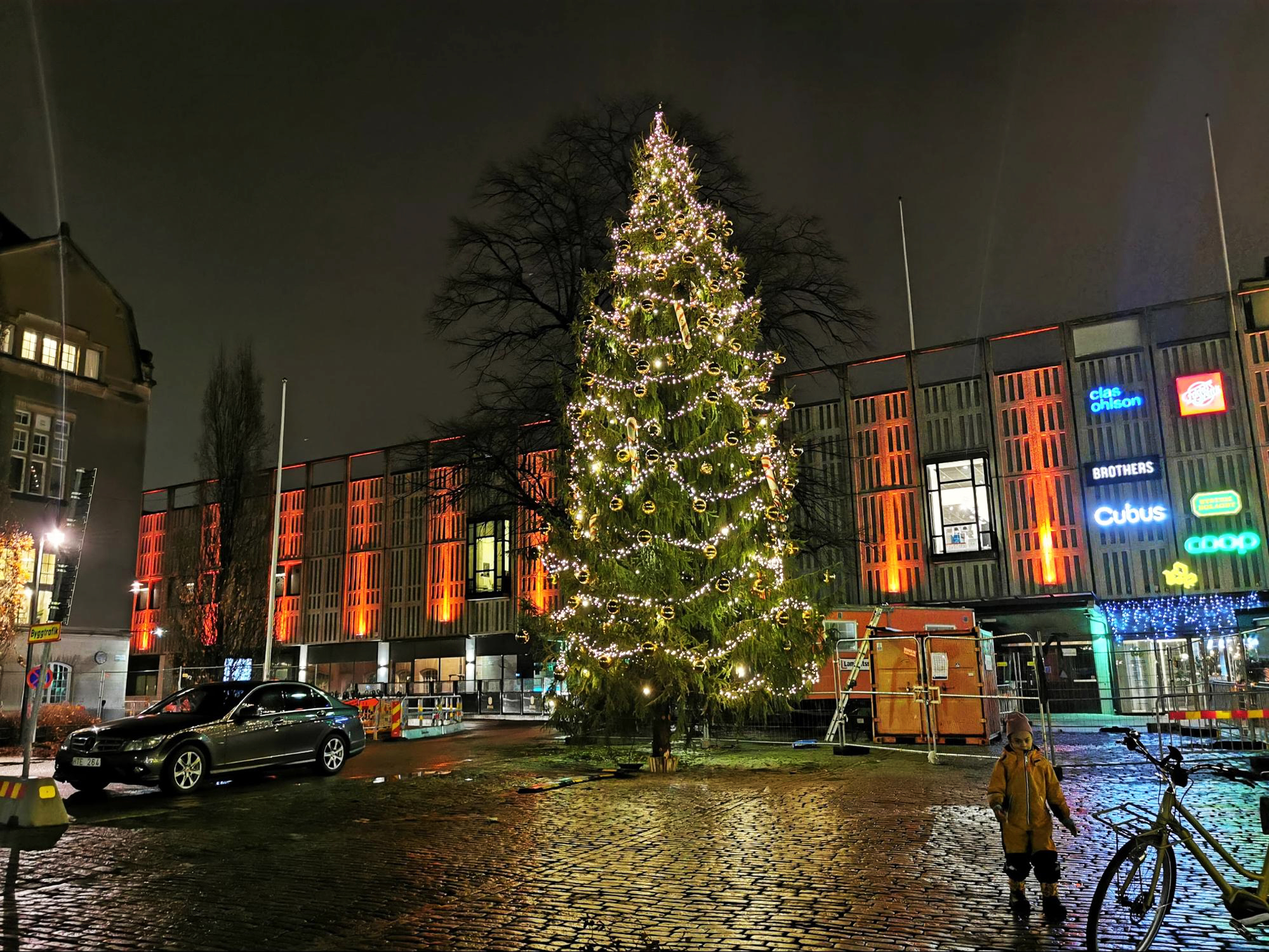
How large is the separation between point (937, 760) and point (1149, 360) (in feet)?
79.9

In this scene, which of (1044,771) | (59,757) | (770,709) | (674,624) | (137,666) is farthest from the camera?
(137,666)

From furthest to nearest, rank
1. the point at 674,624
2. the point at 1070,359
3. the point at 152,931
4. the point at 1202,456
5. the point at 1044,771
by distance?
the point at 1070,359, the point at 1202,456, the point at 674,624, the point at 1044,771, the point at 152,931

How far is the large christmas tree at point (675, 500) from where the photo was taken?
1524cm

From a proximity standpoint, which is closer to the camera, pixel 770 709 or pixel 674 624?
pixel 674 624

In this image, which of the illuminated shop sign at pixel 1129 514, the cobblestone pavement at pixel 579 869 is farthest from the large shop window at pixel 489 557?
the cobblestone pavement at pixel 579 869

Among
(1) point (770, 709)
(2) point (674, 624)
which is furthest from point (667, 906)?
(1) point (770, 709)

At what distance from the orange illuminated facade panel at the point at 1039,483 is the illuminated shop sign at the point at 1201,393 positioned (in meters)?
3.77

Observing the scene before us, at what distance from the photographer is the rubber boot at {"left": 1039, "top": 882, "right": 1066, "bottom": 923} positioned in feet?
19.9

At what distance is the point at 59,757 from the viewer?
45.4ft

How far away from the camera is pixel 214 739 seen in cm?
1405

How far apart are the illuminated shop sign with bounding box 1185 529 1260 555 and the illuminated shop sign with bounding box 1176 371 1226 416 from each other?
14.4 feet

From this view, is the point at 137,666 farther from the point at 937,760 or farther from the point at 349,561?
the point at 937,760

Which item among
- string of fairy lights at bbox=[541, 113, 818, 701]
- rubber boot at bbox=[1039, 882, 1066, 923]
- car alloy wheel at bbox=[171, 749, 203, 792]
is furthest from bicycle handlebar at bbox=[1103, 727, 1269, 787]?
car alloy wheel at bbox=[171, 749, 203, 792]

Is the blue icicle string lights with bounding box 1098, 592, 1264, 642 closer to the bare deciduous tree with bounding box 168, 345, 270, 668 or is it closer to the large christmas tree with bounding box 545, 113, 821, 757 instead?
the large christmas tree with bounding box 545, 113, 821, 757
